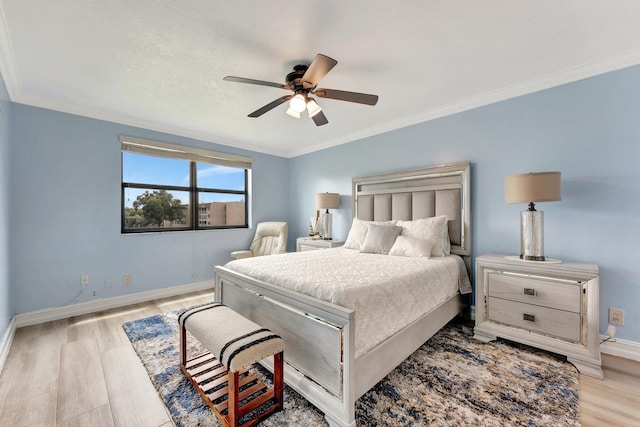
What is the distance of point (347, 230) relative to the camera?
428cm

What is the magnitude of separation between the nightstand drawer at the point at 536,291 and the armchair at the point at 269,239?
2.96 metres

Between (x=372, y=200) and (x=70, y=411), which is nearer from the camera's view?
(x=70, y=411)

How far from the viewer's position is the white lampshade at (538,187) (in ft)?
7.09

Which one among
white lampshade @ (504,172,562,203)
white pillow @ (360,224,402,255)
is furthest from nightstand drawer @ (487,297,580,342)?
white pillow @ (360,224,402,255)

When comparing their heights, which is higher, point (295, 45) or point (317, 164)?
point (295, 45)

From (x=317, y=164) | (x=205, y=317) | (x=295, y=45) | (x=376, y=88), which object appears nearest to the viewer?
(x=205, y=317)

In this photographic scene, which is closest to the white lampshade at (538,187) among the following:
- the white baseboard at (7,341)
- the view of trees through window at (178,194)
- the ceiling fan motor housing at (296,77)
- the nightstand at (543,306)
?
the nightstand at (543,306)

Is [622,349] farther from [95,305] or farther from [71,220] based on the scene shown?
[71,220]

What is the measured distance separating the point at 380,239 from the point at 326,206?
A: 1303 mm

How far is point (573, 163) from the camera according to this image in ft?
7.81

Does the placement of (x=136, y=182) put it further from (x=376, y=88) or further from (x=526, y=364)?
(x=526, y=364)

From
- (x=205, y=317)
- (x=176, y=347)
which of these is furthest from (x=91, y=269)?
(x=205, y=317)

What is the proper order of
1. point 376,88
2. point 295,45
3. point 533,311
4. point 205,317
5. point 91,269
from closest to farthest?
point 205,317
point 295,45
point 533,311
point 376,88
point 91,269

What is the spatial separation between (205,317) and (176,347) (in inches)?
32.9
